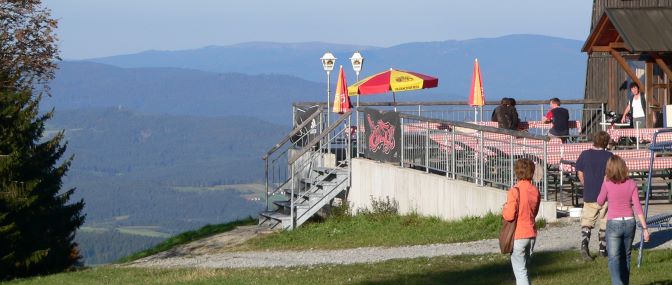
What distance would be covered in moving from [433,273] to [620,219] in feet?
11.6

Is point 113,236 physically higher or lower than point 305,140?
lower

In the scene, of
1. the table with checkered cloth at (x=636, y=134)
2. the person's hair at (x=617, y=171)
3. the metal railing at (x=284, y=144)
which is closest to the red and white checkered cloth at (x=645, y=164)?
the table with checkered cloth at (x=636, y=134)

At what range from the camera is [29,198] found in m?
24.7

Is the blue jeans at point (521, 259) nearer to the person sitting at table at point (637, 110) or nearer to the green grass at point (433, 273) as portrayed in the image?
the green grass at point (433, 273)

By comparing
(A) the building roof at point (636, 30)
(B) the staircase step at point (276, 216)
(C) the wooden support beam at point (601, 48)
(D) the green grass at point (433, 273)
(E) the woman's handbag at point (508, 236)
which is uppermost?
(A) the building roof at point (636, 30)

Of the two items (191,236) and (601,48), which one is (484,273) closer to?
(191,236)

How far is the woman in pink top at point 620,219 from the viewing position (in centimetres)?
1227

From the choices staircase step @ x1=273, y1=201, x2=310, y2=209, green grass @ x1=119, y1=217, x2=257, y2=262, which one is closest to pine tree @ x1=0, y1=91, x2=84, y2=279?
green grass @ x1=119, y1=217, x2=257, y2=262

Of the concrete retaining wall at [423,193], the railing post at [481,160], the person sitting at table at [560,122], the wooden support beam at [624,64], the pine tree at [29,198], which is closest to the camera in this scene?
the concrete retaining wall at [423,193]

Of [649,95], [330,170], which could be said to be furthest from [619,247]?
[649,95]

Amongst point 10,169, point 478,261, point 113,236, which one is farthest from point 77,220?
point 113,236

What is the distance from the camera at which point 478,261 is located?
16.3 meters

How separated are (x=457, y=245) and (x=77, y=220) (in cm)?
1196

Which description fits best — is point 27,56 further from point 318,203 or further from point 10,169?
point 318,203
